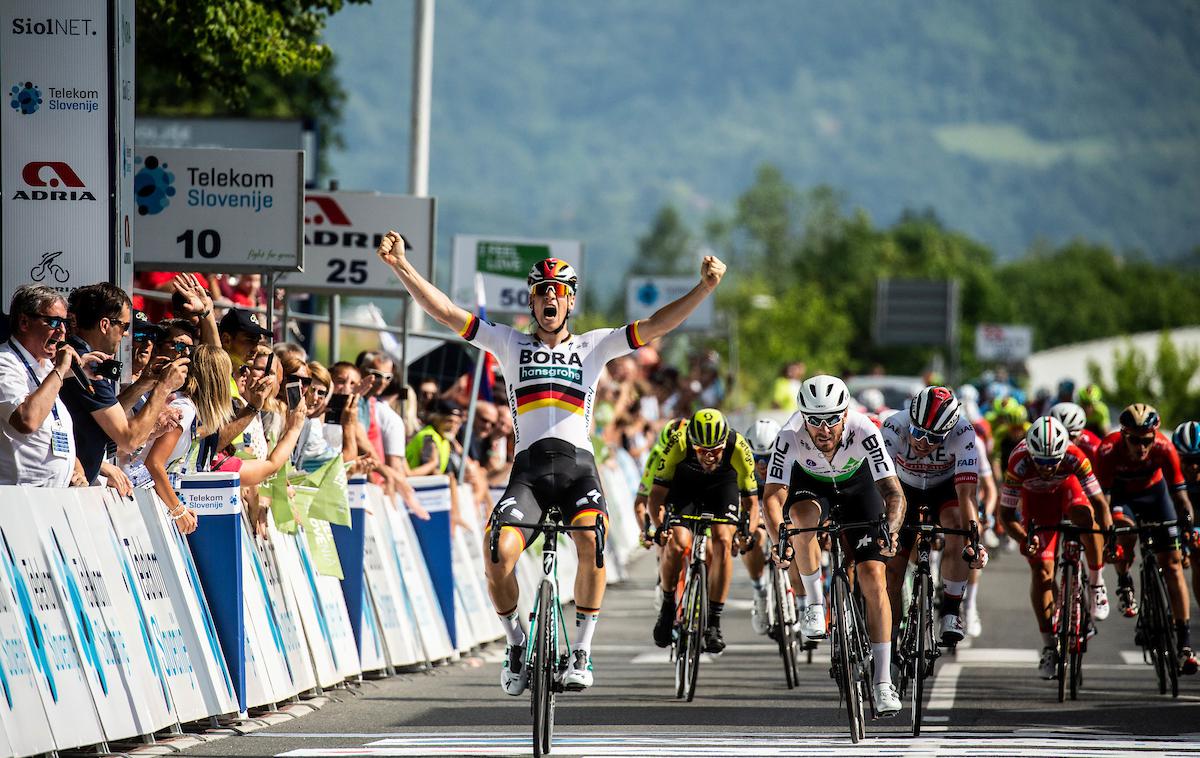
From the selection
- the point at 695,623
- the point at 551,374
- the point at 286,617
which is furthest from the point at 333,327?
the point at 551,374

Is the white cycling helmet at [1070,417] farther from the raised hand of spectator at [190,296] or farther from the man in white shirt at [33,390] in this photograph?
the man in white shirt at [33,390]

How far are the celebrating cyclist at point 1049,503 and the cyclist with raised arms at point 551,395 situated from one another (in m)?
4.30

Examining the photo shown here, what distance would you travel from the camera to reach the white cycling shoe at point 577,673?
359 inches

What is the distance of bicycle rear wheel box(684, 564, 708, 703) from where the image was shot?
39.7 feet

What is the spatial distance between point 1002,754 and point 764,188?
183004mm

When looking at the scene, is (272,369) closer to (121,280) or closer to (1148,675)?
(121,280)

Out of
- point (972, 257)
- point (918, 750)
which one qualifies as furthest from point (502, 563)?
point (972, 257)

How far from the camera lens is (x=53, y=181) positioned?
10578mm

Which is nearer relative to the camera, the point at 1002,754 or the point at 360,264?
the point at 1002,754

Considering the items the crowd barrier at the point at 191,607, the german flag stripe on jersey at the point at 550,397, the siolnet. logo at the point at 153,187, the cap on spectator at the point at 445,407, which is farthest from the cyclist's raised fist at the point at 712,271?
the cap on spectator at the point at 445,407

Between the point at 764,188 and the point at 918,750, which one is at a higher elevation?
the point at 764,188

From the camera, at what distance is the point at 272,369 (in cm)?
1101

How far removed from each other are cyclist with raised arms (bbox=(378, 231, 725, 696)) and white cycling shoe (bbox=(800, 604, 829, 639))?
1.60m

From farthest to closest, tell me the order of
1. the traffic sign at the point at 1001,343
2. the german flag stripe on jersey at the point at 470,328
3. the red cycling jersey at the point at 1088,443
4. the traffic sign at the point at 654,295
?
1. the traffic sign at the point at 1001,343
2. the traffic sign at the point at 654,295
3. the red cycling jersey at the point at 1088,443
4. the german flag stripe on jersey at the point at 470,328
